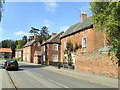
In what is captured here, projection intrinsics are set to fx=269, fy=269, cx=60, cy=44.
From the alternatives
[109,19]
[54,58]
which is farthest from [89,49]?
[54,58]

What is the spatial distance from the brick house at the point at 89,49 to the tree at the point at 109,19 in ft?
11.9

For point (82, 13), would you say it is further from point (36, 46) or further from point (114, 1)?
point (36, 46)

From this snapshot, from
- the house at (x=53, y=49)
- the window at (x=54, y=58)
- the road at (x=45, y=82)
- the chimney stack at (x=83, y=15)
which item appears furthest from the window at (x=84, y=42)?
the window at (x=54, y=58)

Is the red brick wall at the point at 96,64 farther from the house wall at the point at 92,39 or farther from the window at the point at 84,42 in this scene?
the window at the point at 84,42

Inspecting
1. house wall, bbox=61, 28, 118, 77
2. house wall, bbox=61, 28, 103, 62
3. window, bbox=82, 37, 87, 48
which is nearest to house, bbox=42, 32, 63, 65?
house wall, bbox=61, 28, 118, 77

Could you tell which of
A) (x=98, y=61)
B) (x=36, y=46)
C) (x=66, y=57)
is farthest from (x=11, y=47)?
(x=98, y=61)

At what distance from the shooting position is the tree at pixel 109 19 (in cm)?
2123

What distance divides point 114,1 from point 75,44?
93.8 feet

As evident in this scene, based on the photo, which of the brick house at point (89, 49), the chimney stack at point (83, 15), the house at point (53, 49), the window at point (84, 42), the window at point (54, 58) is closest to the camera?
the brick house at point (89, 49)

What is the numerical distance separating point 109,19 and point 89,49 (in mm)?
22360

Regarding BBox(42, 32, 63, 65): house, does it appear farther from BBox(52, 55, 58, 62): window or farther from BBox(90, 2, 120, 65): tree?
BBox(90, 2, 120, 65): tree

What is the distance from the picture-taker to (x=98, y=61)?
96.8 feet

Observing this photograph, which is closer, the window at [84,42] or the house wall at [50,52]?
the window at [84,42]

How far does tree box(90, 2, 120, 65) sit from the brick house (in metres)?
3.62
